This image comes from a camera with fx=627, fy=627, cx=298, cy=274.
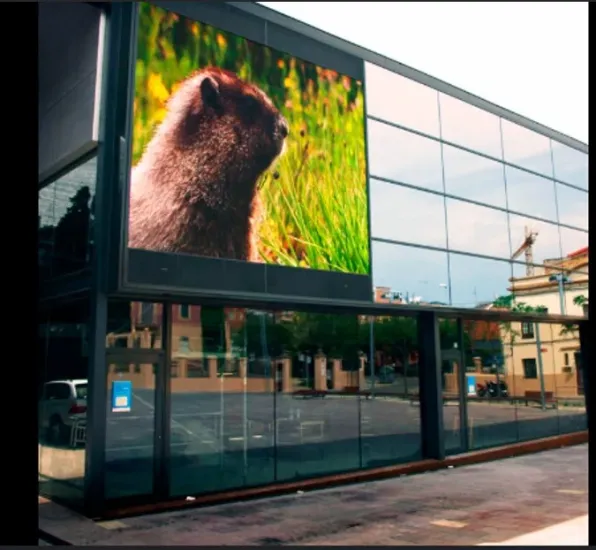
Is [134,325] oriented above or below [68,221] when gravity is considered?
below

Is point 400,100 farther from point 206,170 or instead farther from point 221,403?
point 221,403

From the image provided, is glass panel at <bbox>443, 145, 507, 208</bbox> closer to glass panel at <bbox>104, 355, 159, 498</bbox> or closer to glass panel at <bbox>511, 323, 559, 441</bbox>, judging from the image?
glass panel at <bbox>511, 323, 559, 441</bbox>

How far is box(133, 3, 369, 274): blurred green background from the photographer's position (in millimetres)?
10758

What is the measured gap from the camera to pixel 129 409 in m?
10.5

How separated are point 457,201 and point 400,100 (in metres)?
2.94

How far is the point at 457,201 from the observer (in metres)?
15.8

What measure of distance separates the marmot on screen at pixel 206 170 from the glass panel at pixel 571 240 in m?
11.1

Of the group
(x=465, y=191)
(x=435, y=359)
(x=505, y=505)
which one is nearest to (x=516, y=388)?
(x=435, y=359)

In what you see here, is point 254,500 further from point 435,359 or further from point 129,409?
point 435,359

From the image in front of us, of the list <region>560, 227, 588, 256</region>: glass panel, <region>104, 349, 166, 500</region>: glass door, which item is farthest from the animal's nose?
<region>560, 227, 588, 256</region>: glass panel

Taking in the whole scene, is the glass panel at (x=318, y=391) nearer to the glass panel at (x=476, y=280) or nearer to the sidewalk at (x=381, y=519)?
the sidewalk at (x=381, y=519)

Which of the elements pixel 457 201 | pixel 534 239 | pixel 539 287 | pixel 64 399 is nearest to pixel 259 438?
pixel 64 399

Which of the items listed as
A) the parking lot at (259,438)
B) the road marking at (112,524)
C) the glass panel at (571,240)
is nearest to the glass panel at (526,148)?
the glass panel at (571,240)

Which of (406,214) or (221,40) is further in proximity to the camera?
(406,214)
